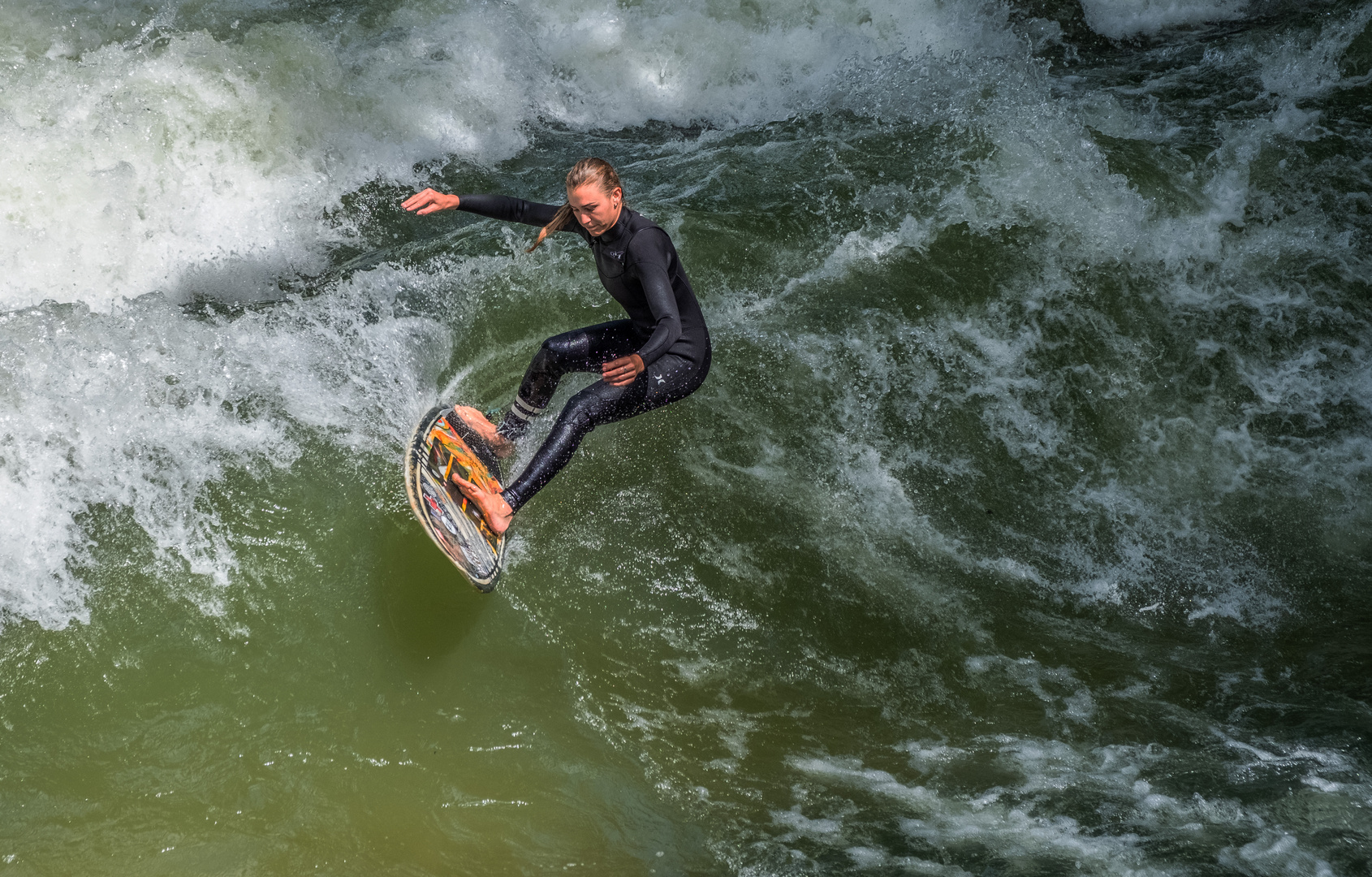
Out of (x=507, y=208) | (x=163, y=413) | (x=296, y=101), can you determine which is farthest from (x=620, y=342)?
(x=296, y=101)

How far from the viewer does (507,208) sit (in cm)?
440

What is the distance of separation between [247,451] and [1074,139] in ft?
17.7

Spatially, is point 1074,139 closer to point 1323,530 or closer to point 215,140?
point 1323,530

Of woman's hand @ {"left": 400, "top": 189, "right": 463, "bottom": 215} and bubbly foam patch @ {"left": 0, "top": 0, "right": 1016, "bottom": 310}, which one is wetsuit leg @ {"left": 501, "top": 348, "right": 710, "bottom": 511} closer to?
woman's hand @ {"left": 400, "top": 189, "right": 463, "bottom": 215}

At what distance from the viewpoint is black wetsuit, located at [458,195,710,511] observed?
4.05m

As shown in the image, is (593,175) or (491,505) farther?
(491,505)

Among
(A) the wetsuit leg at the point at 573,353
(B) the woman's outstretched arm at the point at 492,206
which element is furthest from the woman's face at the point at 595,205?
(A) the wetsuit leg at the point at 573,353

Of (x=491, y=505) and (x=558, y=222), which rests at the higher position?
(x=558, y=222)

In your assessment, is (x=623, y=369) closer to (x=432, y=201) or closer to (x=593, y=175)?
(x=593, y=175)

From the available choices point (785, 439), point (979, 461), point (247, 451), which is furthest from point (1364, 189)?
point (247, 451)

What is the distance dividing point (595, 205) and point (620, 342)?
0.75 metres

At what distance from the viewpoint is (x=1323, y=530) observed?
5488 mm

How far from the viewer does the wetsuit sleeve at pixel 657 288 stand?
3877mm

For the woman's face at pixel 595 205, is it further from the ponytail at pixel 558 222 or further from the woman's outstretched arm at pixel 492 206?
the woman's outstretched arm at pixel 492 206
